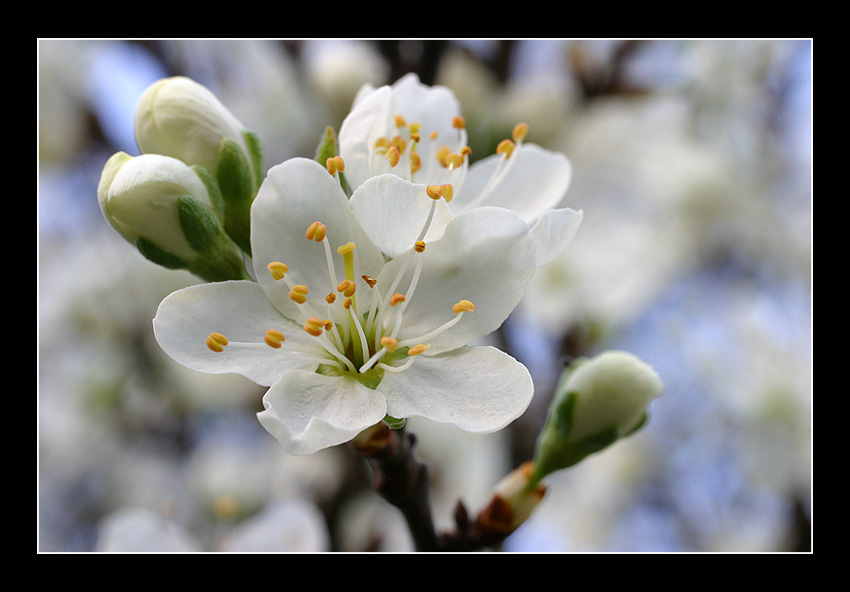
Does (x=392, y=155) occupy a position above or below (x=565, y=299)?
above

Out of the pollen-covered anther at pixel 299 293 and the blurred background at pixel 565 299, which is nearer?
the pollen-covered anther at pixel 299 293

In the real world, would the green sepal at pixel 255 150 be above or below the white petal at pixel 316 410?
above

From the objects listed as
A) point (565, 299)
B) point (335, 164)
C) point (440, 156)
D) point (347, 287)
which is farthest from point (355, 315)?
point (565, 299)

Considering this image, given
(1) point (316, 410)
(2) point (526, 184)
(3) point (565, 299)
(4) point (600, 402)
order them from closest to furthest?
(1) point (316, 410) < (4) point (600, 402) < (2) point (526, 184) < (3) point (565, 299)

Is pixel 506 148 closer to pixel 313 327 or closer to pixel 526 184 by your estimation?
pixel 526 184

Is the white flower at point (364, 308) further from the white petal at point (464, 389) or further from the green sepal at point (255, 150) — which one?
the green sepal at point (255, 150)

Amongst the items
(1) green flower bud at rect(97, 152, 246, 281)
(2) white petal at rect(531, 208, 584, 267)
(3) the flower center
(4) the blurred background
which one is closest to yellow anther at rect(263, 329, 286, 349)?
(3) the flower center

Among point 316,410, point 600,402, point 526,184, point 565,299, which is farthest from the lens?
point 565,299

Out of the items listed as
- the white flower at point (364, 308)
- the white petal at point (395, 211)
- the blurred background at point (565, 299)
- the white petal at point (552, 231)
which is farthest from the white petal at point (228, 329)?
the blurred background at point (565, 299)
